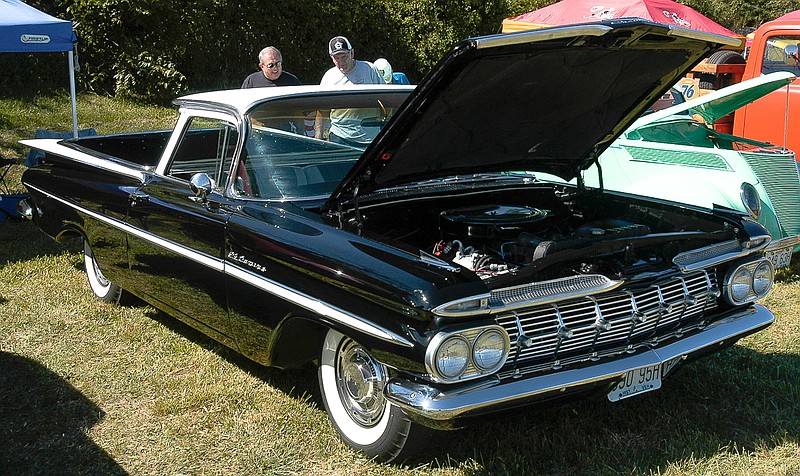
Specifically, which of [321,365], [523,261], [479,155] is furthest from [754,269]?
[321,365]

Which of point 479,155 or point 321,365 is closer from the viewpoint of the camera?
point 321,365

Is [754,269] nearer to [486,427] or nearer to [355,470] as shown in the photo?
[486,427]

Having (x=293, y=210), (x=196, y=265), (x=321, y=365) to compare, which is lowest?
(x=321, y=365)

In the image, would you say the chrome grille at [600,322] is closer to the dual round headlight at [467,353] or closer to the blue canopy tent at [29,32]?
the dual round headlight at [467,353]

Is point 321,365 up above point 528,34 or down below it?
below

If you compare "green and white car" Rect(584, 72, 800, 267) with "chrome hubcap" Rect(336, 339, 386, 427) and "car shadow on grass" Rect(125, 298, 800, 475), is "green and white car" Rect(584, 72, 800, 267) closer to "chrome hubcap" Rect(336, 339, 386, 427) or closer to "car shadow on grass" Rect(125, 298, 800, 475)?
"car shadow on grass" Rect(125, 298, 800, 475)

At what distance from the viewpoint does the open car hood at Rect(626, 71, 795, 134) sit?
653 cm

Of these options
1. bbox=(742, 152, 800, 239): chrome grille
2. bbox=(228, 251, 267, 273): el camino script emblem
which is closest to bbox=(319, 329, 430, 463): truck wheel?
bbox=(228, 251, 267, 273): el camino script emblem

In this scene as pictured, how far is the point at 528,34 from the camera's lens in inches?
132

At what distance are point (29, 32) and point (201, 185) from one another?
4.95 m

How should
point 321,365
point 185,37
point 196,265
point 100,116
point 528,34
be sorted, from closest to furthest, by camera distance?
1. point 528,34
2. point 321,365
3. point 196,265
4. point 100,116
5. point 185,37

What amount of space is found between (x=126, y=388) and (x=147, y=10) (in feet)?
33.1

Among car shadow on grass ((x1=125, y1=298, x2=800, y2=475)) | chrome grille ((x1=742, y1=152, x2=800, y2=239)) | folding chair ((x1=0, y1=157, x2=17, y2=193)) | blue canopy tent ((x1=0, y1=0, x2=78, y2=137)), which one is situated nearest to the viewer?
car shadow on grass ((x1=125, y1=298, x2=800, y2=475))

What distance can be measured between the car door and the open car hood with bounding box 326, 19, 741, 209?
751 mm
